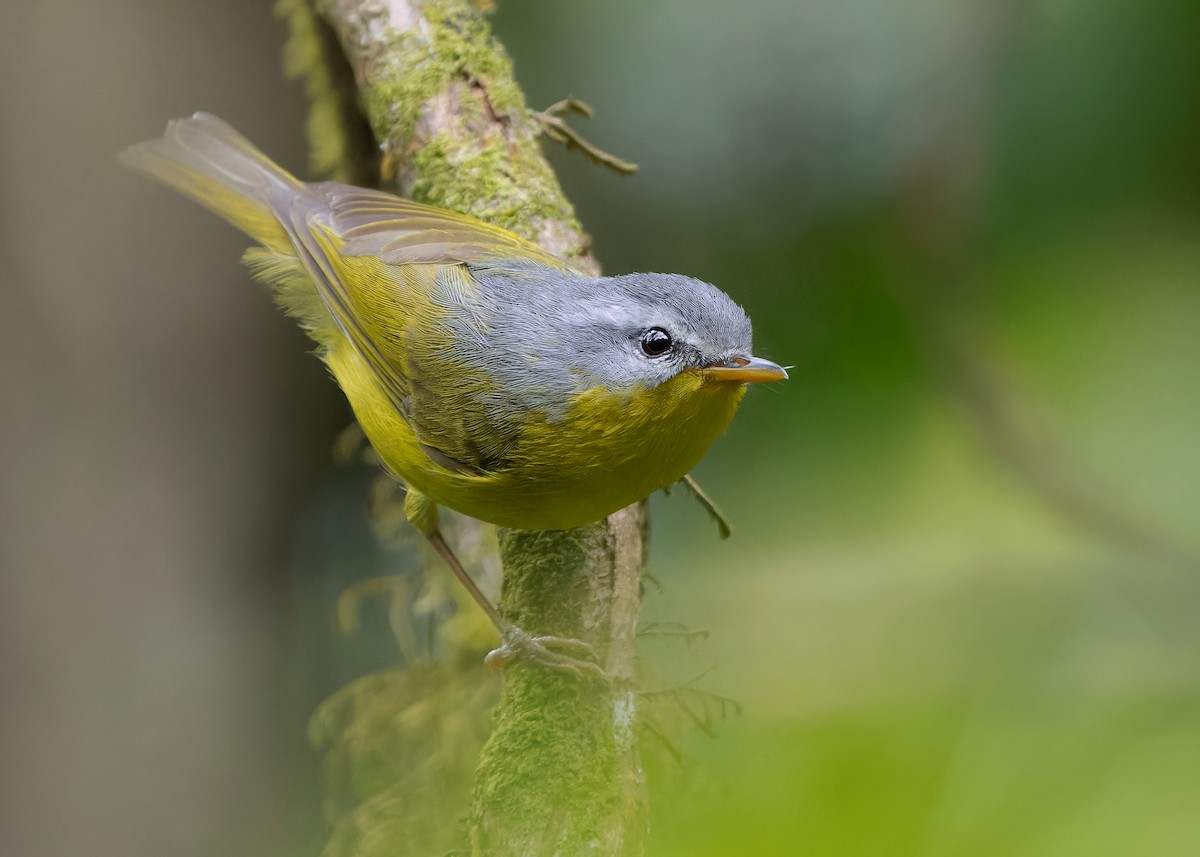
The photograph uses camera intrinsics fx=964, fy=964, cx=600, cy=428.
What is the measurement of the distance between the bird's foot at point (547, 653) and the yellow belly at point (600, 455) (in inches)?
12.8

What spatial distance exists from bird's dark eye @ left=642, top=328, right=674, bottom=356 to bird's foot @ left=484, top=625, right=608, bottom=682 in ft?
2.74

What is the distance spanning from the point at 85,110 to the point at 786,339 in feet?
10.7

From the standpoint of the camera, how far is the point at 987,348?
328cm

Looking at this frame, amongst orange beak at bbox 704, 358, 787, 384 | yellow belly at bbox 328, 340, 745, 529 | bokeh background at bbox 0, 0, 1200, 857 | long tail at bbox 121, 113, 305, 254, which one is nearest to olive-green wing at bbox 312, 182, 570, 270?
long tail at bbox 121, 113, 305, 254

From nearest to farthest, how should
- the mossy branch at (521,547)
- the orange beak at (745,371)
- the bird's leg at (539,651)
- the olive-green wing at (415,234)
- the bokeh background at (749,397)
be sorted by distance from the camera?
1. the bokeh background at (749,397)
2. the mossy branch at (521,547)
3. the orange beak at (745,371)
4. the bird's leg at (539,651)
5. the olive-green wing at (415,234)

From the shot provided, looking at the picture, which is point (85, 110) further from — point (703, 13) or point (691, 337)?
point (691, 337)

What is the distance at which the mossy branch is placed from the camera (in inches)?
87.6

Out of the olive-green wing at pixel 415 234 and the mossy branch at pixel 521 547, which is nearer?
the mossy branch at pixel 521 547

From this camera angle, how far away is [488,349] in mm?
2828

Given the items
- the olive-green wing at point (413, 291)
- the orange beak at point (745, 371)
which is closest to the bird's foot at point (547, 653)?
the olive-green wing at point (413, 291)

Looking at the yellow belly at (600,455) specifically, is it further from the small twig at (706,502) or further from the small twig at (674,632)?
the small twig at (706,502)

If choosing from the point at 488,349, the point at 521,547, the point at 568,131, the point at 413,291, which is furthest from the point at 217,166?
the point at 521,547

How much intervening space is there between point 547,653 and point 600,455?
583 mm

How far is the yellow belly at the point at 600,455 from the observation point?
2.49m
